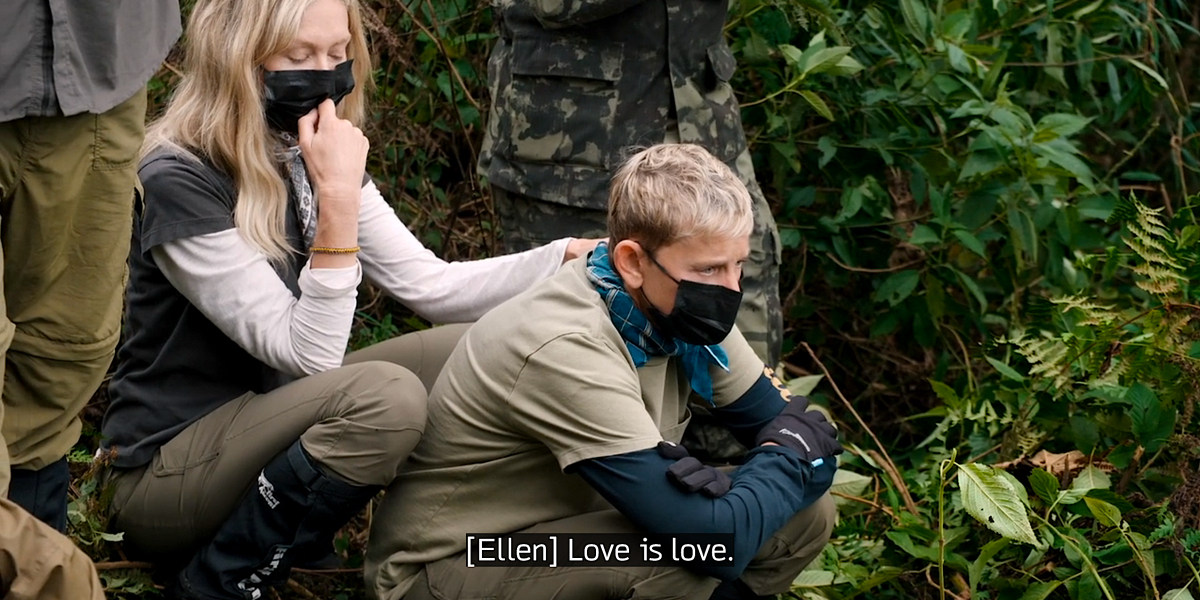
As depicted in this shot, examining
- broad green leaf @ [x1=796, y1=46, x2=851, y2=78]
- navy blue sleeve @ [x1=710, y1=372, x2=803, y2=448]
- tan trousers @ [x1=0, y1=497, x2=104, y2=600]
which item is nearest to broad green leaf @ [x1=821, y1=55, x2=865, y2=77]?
broad green leaf @ [x1=796, y1=46, x2=851, y2=78]

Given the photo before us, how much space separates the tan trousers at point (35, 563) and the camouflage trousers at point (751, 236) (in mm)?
1540

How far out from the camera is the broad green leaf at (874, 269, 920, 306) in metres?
3.86

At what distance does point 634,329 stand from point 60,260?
3.04 ft

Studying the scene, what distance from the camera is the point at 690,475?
88.7 inches

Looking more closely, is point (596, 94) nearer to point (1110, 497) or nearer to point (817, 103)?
point (817, 103)

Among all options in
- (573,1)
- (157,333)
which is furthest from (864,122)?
(157,333)

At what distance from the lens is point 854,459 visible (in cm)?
364

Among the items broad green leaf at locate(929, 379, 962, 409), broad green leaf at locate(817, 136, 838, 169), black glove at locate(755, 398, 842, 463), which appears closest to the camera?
black glove at locate(755, 398, 842, 463)

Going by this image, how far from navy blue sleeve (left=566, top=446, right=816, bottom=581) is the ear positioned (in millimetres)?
304

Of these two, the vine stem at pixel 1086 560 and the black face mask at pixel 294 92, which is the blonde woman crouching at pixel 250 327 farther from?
the vine stem at pixel 1086 560

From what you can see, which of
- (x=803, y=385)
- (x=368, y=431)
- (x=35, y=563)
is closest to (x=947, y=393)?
(x=803, y=385)

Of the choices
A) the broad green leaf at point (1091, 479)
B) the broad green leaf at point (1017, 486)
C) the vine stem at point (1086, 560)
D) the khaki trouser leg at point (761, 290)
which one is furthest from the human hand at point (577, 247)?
the broad green leaf at point (1091, 479)

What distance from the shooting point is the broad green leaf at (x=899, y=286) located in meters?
3.86

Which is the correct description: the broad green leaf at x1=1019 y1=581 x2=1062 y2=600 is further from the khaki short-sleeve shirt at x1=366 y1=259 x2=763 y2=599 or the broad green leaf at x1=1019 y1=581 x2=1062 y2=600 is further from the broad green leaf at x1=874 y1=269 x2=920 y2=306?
the broad green leaf at x1=874 y1=269 x2=920 y2=306
